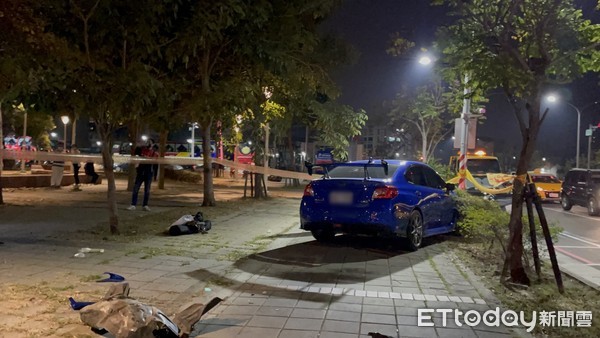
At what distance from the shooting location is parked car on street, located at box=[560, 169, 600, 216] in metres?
18.3

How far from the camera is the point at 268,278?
6.68 metres

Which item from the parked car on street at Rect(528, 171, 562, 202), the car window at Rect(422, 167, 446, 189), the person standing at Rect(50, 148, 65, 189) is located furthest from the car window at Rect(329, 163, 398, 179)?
the parked car on street at Rect(528, 171, 562, 202)

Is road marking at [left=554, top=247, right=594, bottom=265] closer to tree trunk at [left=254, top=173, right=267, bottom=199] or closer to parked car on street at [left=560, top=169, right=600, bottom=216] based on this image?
parked car on street at [left=560, top=169, right=600, bottom=216]

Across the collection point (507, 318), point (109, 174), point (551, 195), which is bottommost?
point (507, 318)

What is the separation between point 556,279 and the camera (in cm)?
622

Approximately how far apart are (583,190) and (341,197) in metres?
14.4

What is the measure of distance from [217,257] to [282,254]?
1105 mm

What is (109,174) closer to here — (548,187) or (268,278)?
(268,278)

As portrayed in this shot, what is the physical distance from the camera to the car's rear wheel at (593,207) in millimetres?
18141

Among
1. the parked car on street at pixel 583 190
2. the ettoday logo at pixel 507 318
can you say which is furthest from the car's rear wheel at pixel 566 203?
the ettoday logo at pixel 507 318

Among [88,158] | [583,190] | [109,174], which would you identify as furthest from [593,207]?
[88,158]

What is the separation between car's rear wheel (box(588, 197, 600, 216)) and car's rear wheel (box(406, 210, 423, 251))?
12397 mm

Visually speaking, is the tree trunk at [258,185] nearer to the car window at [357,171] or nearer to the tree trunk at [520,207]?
the car window at [357,171]

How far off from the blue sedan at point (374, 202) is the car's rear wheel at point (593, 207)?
11.5m
